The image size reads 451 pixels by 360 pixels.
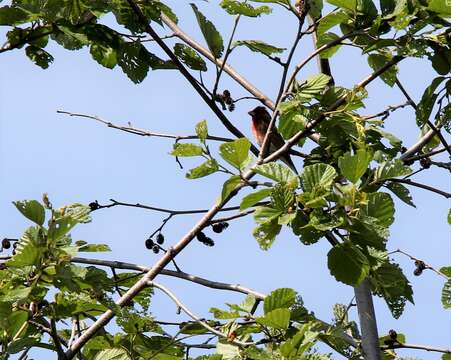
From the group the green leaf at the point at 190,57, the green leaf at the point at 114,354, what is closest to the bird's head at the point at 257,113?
the green leaf at the point at 190,57

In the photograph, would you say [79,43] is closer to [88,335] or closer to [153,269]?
[153,269]

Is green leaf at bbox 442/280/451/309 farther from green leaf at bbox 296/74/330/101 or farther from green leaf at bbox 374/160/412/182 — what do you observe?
green leaf at bbox 296/74/330/101

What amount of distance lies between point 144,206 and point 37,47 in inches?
44.5

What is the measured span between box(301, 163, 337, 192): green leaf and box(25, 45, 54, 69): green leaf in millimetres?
2137

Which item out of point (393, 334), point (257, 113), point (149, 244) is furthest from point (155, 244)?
point (257, 113)

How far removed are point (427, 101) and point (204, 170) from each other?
1.25m

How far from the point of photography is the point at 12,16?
5.15m

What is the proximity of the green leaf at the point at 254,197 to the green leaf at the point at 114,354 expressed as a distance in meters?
1.19

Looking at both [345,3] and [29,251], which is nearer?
[29,251]

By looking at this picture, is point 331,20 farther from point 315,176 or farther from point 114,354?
point 114,354

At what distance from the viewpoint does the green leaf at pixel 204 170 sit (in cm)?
449

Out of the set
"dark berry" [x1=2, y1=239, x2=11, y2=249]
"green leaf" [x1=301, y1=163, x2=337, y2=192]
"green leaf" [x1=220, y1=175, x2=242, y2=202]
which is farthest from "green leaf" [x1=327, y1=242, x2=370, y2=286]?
"dark berry" [x1=2, y1=239, x2=11, y2=249]

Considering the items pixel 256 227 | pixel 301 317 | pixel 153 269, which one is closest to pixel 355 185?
pixel 256 227

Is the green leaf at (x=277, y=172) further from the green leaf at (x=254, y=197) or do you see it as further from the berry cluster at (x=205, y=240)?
the berry cluster at (x=205, y=240)
